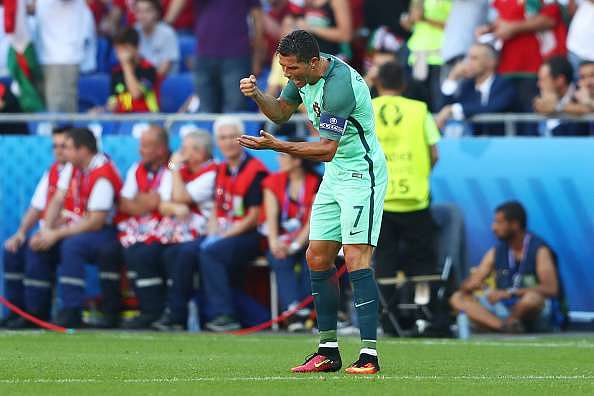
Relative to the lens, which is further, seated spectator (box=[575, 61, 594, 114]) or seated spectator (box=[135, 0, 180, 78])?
seated spectator (box=[135, 0, 180, 78])

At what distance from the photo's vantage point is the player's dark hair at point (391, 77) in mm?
13430

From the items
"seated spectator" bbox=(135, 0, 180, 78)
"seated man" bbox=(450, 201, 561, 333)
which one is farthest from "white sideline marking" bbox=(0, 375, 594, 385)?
"seated spectator" bbox=(135, 0, 180, 78)

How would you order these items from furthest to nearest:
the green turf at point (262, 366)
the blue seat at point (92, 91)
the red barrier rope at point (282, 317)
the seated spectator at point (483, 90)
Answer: the blue seat at point (92, 91), the seated spectator at point (483, 90), the red barrier rope at point (282, 317), the green turf at point (262, 366)

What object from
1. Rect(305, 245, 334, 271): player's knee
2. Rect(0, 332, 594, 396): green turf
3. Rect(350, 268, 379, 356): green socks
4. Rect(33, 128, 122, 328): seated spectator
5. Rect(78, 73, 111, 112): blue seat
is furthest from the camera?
Rect(78, 73, 111, 112): blue seat

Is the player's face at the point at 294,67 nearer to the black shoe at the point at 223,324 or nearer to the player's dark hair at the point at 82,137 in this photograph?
the black shoe at the point at 223,324

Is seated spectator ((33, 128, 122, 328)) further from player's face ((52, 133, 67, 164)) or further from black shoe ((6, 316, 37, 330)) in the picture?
black shoe ((6, 316, 37, 330))

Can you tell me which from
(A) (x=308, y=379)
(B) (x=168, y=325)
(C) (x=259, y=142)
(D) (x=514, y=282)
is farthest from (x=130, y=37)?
(A) (x=308, y=379)

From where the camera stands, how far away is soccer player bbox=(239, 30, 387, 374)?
30.9ft

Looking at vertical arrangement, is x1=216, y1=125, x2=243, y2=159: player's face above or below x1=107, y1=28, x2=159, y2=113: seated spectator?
below

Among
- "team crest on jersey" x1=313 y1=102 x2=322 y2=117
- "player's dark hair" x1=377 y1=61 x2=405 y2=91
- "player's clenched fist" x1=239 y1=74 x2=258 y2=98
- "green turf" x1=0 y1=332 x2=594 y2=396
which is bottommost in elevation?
"green turf" x1=0 y1=332 x2=594 y2=396

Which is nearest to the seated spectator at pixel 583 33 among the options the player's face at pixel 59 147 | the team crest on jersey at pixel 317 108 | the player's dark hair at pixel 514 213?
the player's dark hair at pixel 514 213

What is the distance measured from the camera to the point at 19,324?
51.6ft

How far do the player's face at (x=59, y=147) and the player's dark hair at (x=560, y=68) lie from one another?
4873 millimetres

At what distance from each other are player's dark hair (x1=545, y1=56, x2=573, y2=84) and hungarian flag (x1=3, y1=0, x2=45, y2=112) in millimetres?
6159
